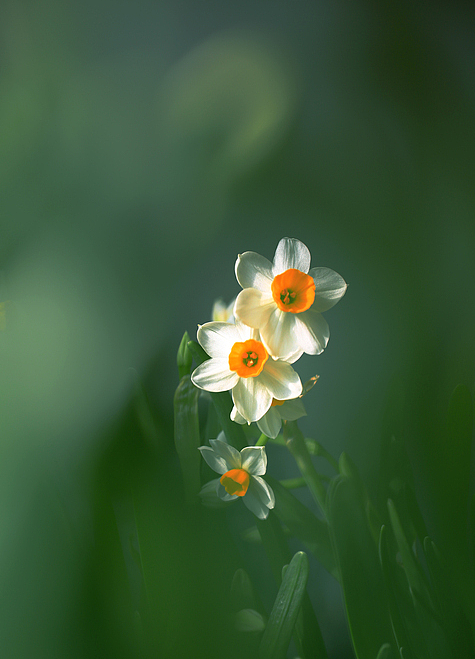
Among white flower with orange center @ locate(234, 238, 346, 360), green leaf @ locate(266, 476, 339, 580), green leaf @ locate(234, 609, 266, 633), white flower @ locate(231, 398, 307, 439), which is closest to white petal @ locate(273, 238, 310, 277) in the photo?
white flower with orange center @ locate(234, 238, 346, 360)

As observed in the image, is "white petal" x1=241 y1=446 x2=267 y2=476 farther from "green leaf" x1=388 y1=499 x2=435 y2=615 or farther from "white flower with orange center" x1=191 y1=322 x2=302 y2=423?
"green leaf" x1=388 y1=499 x2=435 y2=615

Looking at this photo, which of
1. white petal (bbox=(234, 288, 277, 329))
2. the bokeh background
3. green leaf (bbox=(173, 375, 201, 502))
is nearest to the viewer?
white petal (bbox=(234, 288, 277, 329))

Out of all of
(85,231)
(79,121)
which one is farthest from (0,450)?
(79,121)

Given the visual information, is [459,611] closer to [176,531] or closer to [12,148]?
[176,531]

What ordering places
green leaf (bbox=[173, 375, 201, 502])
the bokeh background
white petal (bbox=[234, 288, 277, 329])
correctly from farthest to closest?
the bokeh background < green leaf (bbox=[173, 375, 201, 502]) < white petal (bbox=[234, 288, 277, 329])

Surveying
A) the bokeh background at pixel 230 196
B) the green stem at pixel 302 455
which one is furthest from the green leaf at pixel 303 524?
the bokeh background at pixel 230 196

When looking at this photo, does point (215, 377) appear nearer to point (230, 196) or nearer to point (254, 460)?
point (254, 460)

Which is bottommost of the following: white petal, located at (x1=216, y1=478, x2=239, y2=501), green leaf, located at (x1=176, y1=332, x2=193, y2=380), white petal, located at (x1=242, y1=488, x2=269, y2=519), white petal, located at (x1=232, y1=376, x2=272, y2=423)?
white petal, located at (x1=242, y1=488, x2=269, y2=519)
